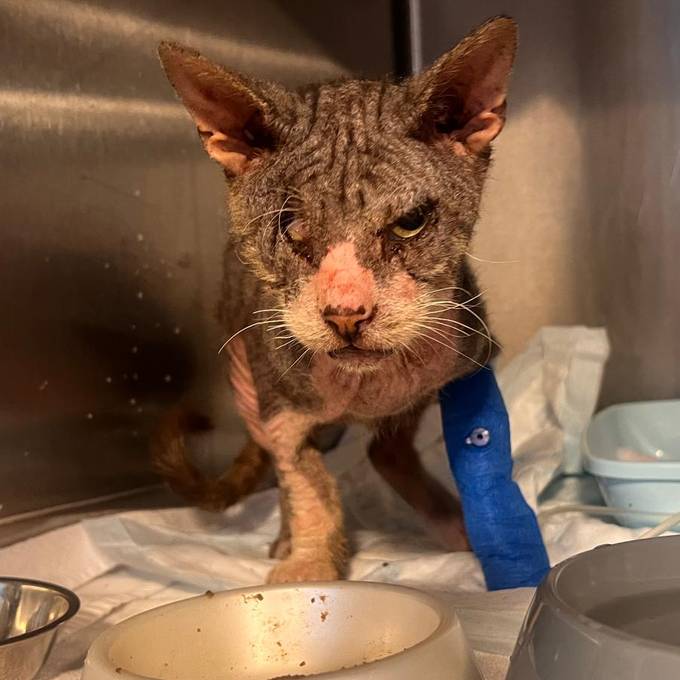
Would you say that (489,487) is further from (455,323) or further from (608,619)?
(608,619)

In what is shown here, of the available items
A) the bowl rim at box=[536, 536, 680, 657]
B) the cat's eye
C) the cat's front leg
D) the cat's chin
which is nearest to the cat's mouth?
the cat's chin

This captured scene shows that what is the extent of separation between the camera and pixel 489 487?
1.06 meters

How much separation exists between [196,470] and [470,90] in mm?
674

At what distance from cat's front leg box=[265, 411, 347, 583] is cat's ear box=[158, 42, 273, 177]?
0.31 m

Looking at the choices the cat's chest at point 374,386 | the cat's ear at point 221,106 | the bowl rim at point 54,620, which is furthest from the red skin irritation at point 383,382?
the bowl rim at point 54,620

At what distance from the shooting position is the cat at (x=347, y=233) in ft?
2.79

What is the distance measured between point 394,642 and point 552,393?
84 cm

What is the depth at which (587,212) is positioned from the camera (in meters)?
1.59

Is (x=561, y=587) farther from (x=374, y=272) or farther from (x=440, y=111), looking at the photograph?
(x=440, y=111)

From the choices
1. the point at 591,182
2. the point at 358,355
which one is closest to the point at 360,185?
the point at 358,355

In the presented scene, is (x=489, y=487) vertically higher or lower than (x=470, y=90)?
lower

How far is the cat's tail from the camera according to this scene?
130cm

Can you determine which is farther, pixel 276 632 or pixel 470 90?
pixel 470 90

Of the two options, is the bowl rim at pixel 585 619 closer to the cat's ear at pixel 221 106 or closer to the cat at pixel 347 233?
the cat at pixel 347 233
